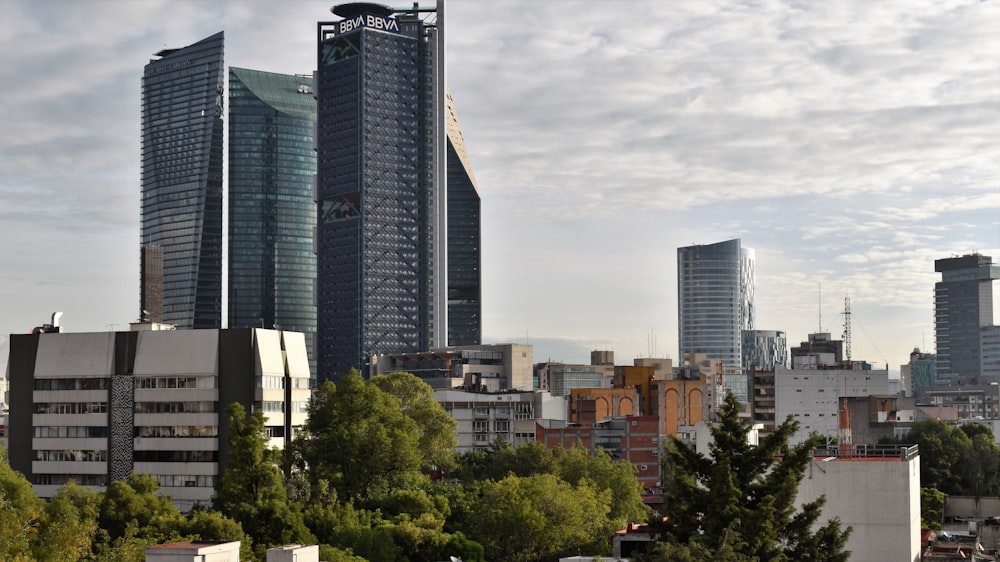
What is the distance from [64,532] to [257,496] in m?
17.1

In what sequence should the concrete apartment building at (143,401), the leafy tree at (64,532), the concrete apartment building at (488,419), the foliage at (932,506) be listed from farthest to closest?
the concrete apartment building at (488,419) < the foliage at (932,506) < the concrete apartment building at (143,401) < the leafy tree at (64,532)

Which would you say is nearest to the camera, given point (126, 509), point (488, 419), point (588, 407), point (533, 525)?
point (533, 525)

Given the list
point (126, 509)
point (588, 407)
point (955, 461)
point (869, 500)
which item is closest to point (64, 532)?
point (126, 509)

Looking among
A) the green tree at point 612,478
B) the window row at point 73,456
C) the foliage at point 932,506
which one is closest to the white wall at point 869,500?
the green tree at point 612,478

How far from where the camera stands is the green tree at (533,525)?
250 ft

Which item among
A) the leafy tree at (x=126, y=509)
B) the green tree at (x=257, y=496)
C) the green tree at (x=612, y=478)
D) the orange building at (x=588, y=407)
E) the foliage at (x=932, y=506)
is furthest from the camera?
the orange building at (x=588, y=407)

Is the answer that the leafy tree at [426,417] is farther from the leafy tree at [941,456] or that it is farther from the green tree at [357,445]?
the leafy tree at [941,456]

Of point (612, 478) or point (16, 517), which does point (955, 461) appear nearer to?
point (612, 478)

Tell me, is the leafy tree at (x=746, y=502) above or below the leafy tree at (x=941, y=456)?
above

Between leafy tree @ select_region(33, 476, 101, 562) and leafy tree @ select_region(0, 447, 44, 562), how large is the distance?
24.3 inches

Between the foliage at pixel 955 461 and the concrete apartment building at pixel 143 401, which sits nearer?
the concrete apartment building at pixel 143 401

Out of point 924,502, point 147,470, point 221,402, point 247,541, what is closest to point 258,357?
point 221,402

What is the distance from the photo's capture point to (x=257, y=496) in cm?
7756

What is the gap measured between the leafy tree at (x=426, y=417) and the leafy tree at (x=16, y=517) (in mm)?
33467
